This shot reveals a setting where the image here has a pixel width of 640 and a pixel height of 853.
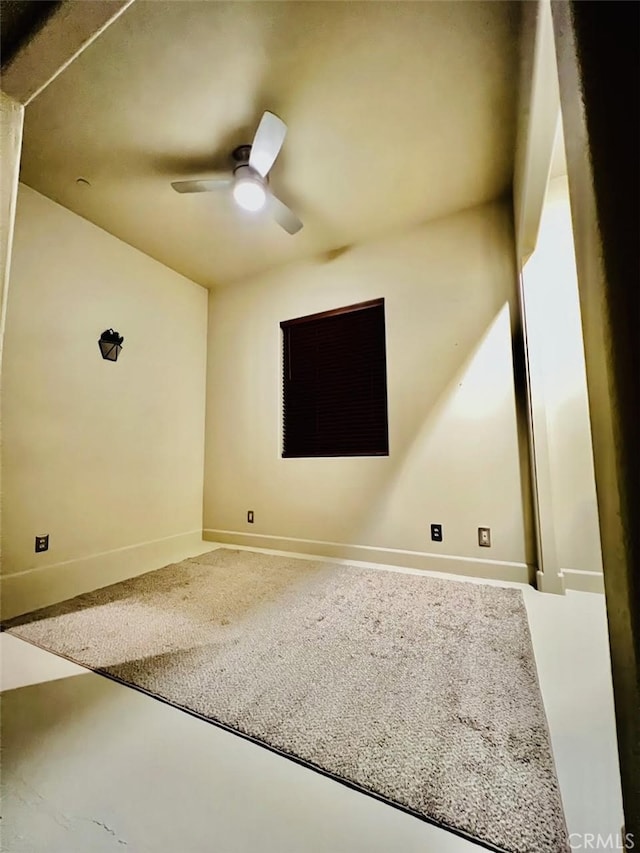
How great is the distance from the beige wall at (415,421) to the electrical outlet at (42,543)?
1406mm

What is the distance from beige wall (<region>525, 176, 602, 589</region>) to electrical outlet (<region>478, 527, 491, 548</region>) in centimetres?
39

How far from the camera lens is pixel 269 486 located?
3.14 meters

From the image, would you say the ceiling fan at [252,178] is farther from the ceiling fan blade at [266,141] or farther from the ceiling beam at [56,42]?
the ceiling beam at [56,42]

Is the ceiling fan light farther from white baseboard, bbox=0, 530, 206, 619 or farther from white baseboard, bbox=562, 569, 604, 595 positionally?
white baseboard, bbox=562, 569, 604, 595

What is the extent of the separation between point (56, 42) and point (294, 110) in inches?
49.2

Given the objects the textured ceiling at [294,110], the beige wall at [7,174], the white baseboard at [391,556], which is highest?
the textured ceiling at [294,110]

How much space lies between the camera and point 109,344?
262cm

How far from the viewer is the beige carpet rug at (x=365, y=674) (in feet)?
2.82

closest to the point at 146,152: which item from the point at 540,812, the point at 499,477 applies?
the point at 499,477

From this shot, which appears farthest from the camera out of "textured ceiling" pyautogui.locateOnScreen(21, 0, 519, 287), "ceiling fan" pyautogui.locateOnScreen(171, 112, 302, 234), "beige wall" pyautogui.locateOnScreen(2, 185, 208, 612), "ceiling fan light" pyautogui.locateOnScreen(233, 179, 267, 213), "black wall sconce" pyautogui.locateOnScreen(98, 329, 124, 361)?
"black wall sconce" pyautogui.locateOnScreen(98, 329, 124, 361)

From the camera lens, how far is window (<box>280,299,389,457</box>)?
281cm

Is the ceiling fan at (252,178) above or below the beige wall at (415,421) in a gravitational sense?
above

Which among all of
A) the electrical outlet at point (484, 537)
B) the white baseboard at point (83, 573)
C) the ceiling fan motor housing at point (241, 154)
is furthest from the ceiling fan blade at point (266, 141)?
the white baseboard at point (83, 573)

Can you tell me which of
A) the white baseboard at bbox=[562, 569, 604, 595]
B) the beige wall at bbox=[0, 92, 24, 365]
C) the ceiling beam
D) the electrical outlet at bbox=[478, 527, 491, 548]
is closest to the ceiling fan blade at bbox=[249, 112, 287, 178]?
the ceiling beam
